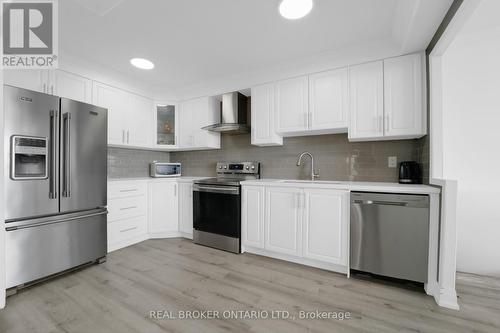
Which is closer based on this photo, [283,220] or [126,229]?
[283,220]

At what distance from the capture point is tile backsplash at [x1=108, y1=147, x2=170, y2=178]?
3.28 m

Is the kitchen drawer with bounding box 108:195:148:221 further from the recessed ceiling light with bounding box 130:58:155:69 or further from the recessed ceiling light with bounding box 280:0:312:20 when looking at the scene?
the recessed ceiling light with bounding box 280:0:312:20

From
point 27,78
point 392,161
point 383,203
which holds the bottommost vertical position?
point 383,203

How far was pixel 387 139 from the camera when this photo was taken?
2.41m

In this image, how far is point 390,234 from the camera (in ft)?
6.33

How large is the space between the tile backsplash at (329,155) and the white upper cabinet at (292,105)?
0.34 meters

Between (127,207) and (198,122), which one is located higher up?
(198,122)

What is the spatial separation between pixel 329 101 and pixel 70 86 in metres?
3.09

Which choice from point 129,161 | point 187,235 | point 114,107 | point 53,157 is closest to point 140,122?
point 114,107

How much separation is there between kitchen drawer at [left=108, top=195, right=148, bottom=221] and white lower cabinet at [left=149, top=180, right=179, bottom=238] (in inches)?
4.7

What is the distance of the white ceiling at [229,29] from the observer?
175 centimetres

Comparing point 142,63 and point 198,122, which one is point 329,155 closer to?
point 198,122

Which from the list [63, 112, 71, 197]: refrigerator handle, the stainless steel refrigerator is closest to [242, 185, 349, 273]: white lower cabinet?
the stainless steel refrigerator

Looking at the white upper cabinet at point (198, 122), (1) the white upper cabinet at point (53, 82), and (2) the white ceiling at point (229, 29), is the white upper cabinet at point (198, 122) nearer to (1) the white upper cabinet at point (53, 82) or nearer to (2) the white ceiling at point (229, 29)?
(2) the white ceiling at point (229, 29)
